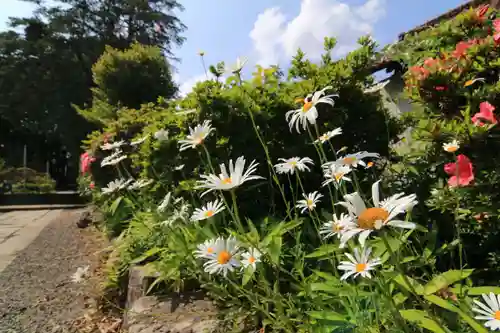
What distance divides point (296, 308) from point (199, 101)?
1.19m

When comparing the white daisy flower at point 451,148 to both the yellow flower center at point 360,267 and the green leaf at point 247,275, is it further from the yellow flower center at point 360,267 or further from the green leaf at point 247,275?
the green leaf at point 247,275

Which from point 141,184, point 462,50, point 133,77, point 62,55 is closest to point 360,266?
point 462,50

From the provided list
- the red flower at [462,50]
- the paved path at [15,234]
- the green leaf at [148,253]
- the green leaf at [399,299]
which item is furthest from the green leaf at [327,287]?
the paved path at [15,234]

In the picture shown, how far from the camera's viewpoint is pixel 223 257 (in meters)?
1.38

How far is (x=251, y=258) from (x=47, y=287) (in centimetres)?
206

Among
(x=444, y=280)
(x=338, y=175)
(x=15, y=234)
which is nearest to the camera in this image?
(x=444, y=280)

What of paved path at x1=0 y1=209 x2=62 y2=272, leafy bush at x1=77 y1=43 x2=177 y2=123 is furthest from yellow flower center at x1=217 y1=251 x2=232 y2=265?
leafy bush at x1=77 y1=43 x2=177 y2=123

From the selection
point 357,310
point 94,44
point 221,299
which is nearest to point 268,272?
point 221,299

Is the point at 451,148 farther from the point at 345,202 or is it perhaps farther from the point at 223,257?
the point at 223,257

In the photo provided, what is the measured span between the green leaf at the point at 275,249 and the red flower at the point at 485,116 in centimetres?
74

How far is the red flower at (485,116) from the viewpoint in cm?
138

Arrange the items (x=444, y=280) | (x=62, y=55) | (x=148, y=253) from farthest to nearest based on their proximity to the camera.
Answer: (x=62, y=55), (x=148, y=253), (x=444, y=280)

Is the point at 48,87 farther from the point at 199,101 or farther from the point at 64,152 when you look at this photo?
the point at 199,101

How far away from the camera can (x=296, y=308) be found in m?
A: 1.52
